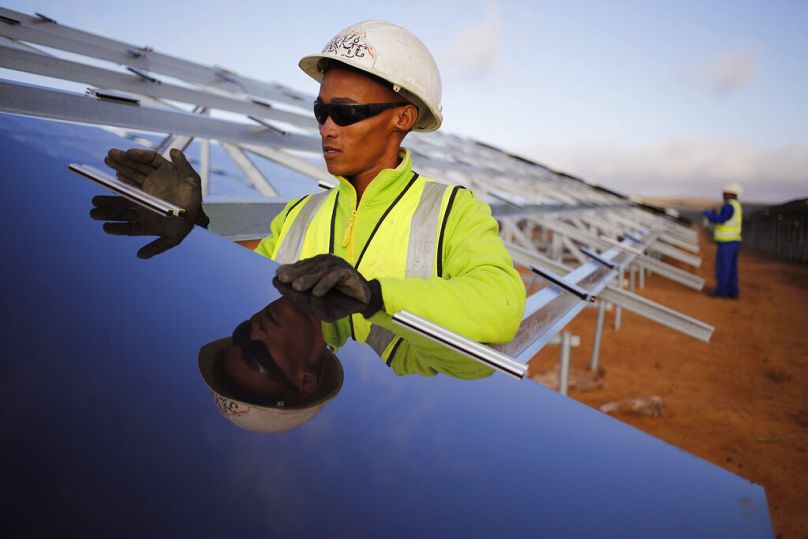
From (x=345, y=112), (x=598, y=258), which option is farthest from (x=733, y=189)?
(x=345, y=112)

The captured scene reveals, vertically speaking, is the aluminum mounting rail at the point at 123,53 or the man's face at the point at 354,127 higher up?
the aluminum mounting rail at the point at 123,53

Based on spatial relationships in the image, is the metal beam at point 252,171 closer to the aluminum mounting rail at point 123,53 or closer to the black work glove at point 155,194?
the aluminum mounting rail at point 123,53

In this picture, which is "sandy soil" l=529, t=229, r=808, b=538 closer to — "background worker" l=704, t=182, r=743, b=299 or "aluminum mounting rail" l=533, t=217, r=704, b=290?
"background worker" l=704, t=182, r=743, b=299

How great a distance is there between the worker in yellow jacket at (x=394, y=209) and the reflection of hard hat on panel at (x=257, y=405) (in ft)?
1.15

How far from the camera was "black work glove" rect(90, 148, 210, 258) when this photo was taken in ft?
3.53

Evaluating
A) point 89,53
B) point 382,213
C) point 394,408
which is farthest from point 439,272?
point 89,53

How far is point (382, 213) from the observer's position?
1.46 metres

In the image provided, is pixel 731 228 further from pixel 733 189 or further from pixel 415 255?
pixel 415 255

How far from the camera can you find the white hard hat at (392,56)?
1.40 m

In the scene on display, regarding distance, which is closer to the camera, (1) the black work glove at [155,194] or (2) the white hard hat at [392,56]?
(1) the black work glove at [155,194]

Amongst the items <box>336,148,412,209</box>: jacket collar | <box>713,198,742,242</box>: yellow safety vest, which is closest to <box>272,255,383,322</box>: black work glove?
<box>336,148,412,209</box>: jacket collar

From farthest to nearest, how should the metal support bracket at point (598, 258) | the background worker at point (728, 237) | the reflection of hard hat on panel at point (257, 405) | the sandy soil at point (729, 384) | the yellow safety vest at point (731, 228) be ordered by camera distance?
the yellow safety vest at point (731, 228) < the background worker at point (728, 237) < the sandy soil at point (729, 384) < the metal support bracket at point (598, 258) < the reflection of hard hat on panel at point (257, 405)

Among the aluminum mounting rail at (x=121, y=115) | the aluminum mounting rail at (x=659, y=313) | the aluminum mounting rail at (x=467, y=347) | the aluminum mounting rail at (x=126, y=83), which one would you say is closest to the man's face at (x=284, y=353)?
the aluminum mounting rail at (x=467, y=347)

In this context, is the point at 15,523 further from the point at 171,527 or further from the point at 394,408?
the point at 394,408
